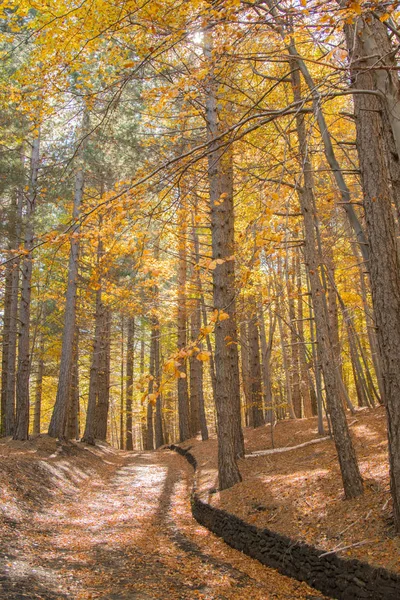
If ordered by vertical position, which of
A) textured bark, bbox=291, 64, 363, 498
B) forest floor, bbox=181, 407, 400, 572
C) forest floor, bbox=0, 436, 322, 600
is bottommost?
forest floor, bbox=0, 436, 322, 600

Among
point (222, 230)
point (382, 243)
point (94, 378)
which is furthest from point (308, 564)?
point (94, 378)

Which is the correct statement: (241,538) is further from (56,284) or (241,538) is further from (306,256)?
(56,284)

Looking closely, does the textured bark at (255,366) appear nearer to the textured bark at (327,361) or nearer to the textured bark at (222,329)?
the textured bark at (222,329)

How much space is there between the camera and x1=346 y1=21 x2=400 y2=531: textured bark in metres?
4.75

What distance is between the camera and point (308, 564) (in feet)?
17.5

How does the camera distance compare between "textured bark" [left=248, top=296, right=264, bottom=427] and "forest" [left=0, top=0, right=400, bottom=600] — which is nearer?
"forest" [left=0, top=0, right=400, bottom=600]

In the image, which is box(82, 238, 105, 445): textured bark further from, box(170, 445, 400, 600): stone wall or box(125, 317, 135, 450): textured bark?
box(170, 445, 400, 600): stone wall

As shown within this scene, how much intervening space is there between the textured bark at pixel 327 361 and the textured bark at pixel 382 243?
116 centimetres

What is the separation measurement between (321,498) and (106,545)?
3190 millimetres

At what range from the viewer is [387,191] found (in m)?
5.00

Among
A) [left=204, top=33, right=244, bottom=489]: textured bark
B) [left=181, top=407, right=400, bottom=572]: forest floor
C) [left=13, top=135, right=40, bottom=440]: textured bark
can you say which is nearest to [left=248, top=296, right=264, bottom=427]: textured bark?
[left=181, top=407, right=400, bottom=572]: forest floor

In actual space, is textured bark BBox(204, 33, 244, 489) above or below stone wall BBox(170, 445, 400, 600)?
above

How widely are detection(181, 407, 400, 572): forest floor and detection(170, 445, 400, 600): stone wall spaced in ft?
0.35

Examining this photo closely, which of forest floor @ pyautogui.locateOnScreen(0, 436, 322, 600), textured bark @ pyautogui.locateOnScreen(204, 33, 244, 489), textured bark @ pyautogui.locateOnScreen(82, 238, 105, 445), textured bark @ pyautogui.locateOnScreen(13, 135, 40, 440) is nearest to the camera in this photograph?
forest floor @ pyautogui.locateOnScreen(0, 436, 322, 600)
